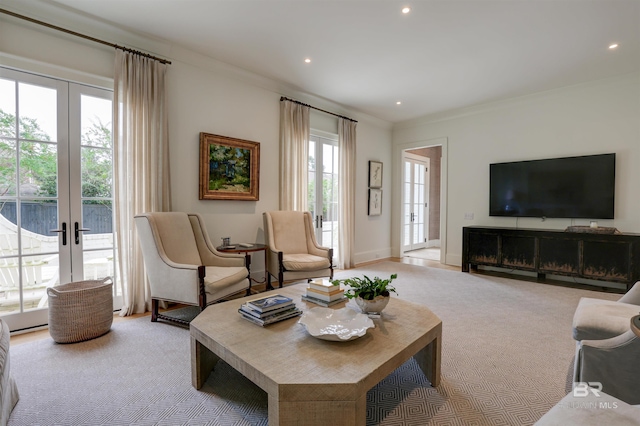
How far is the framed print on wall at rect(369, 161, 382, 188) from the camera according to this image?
604cm

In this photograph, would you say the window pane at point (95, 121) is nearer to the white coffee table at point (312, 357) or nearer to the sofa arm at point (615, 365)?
the white coffee table at point (312, 357)

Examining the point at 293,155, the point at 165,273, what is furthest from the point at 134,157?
the point at 293,155

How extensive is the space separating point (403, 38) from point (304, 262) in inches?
107

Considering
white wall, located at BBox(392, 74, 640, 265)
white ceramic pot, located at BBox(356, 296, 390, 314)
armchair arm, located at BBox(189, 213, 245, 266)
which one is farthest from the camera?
white wall, located at BBox(392, 74, 640, 265)

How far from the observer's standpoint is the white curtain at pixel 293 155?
446 cm

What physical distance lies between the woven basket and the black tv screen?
551cm

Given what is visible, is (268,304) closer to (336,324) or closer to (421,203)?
(336,324)

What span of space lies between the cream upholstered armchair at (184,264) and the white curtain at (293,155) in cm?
145

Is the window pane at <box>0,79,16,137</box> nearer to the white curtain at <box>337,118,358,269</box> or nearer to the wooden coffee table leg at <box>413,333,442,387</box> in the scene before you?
the wooden coffee table leg at <box>413,333,442,387</box>

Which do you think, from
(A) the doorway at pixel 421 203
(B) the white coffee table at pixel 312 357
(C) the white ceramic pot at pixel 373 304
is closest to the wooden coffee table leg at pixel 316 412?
(B) the white coffee table at pixel 312 357

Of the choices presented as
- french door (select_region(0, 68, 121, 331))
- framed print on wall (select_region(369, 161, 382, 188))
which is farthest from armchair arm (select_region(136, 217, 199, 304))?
framed print on wall (select_region(369, 161, 382, 188))

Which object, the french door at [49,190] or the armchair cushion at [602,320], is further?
the french door at [49,190]

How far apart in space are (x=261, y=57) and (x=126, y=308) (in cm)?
314

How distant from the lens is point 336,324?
171 centimetres
